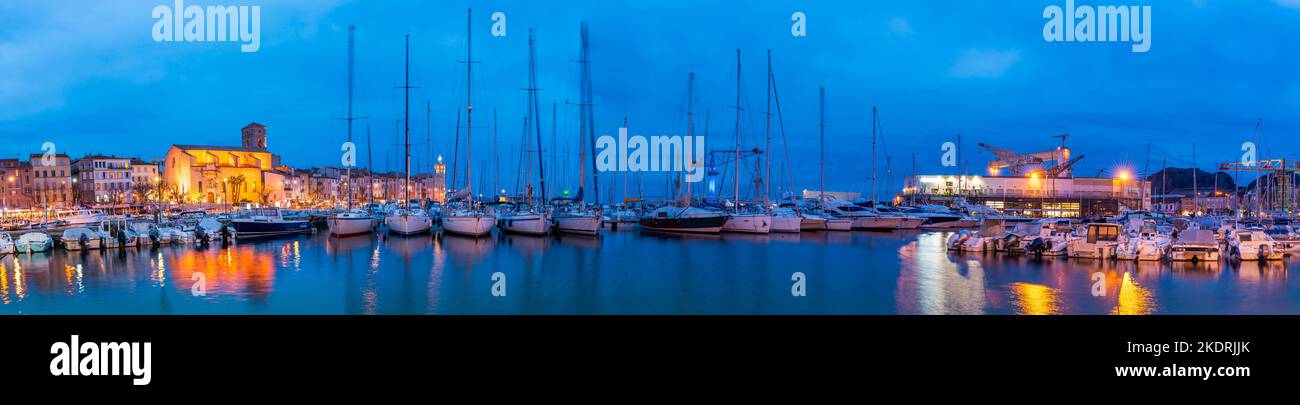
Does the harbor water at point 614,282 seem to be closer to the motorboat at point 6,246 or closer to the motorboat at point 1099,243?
the motorboat at point 6,246

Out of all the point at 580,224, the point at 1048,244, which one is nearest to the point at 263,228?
the point at 580,224

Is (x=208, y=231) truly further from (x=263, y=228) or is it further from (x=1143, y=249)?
(x=1143, y=249)

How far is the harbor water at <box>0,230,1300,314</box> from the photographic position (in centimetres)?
1435

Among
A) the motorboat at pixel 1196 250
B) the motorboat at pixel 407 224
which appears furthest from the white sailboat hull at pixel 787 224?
the motorboat at pixel 407 224

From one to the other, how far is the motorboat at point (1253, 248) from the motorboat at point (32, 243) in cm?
4210

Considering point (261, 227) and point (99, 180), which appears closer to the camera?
point (261, 227)

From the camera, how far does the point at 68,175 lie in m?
71.2

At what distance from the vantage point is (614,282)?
1862cm

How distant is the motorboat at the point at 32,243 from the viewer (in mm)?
24781

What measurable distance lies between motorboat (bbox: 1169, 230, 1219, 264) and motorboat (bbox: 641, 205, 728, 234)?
2027 cm

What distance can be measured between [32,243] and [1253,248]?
4262 cm
